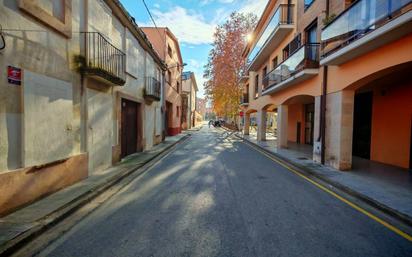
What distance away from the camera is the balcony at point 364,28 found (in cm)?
515

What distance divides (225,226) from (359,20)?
6.82 m

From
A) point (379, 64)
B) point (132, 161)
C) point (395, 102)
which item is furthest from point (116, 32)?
point (395, 102)

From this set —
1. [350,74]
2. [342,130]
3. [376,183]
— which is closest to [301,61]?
[350,74]

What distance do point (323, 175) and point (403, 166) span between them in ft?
12.7

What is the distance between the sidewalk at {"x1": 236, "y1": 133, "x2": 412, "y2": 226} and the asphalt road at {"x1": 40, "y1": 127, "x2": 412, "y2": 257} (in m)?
0.61

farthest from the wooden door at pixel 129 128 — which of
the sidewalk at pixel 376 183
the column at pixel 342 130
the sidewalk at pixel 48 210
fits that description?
the column at pixel 342 130

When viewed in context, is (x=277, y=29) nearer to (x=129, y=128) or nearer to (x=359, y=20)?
(x=359, y=20)

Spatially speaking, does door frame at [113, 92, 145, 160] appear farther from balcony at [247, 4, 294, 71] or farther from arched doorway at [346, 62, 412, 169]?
balcony at [247, 4, 294, 71]

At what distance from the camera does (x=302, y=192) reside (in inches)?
222

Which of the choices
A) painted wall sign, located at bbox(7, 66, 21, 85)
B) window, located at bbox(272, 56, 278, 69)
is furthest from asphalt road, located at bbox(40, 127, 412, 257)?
window, located at bbox(272, 56, 278, 69)

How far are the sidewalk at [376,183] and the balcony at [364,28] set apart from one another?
362 centimetres

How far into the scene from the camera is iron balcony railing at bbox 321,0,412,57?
5.46 metres

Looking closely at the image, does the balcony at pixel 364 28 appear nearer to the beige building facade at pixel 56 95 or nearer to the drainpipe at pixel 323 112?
the drainpipe at pixel 323 112

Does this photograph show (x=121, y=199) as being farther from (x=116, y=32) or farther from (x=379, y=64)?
(x=379, y=64)
